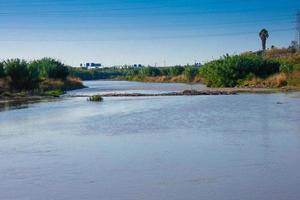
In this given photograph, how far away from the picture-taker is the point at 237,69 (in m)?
72.3

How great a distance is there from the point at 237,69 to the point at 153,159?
192 ft

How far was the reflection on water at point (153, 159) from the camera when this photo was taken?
1157 centimetres

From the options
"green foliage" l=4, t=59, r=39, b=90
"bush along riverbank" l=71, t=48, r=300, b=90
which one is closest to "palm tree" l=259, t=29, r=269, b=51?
"bush along riverbank" l=71, t=48, r=300, b=90

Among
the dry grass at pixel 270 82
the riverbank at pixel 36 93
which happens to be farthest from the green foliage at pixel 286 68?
the riverbank at pixel 36 93

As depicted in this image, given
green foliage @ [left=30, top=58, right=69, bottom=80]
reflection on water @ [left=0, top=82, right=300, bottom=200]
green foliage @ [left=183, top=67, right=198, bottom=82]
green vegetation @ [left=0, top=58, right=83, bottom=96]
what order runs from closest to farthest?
reflection on water @ [left=0, top=82, right=300, bottom=200], green vegetation @ [left=0, top=58, right=83, bottom=96], green foliage @ [left=30, top=58, right=69, bottom=80], green foliage @ [left=183, top=67, right=198, bottom=82]

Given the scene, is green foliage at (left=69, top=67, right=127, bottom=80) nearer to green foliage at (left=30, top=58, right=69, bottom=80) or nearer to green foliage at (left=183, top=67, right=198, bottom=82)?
green foliage at (left=183, top=67, right=198, bottom=82)

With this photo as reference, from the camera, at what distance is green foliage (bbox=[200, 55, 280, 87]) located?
237ft

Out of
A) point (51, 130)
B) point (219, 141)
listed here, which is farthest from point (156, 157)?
→ point (51, 130)

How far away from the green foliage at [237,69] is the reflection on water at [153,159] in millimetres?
46105

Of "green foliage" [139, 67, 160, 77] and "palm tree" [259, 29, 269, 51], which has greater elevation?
"palm tree" [259, 29, 269, 51]

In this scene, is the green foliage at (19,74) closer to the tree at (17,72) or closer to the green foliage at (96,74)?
the tree at (17,72)

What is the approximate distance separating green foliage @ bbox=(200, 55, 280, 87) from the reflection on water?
151 feet

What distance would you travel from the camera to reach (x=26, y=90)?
61031mm

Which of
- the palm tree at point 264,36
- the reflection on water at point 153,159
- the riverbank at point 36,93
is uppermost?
the palm tree at point 264,36
